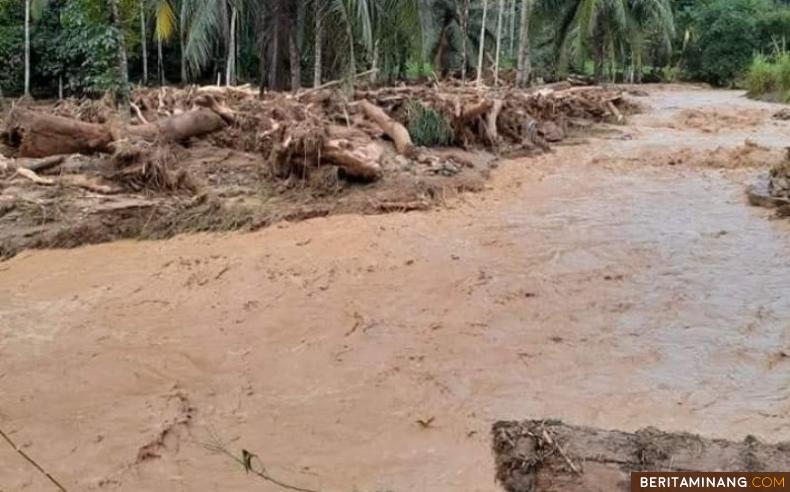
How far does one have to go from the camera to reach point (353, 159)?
8.52m

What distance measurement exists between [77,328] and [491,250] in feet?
12.3

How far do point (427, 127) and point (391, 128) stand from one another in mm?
710

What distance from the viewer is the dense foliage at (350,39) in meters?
13.9

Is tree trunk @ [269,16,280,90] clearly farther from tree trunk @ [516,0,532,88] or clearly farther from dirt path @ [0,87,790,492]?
tree trunk @ [516,0,532,88]

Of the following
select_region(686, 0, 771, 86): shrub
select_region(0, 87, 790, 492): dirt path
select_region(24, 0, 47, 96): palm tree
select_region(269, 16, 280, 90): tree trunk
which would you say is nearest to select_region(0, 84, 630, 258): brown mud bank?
select_region(0, 87, 790, 492): dirt path

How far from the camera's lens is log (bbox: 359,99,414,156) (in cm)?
990

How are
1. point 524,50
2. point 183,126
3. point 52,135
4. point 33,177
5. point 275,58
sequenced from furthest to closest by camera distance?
point 524,50 → point 275,58 → point 183,126 → point 52,135 → point 33,177

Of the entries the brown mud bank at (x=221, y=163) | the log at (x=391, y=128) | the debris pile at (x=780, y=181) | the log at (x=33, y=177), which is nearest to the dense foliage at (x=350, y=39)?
the brown mud bank at (x=221, y=163)

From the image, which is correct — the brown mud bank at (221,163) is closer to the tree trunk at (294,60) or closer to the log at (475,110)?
the log at (475,110)

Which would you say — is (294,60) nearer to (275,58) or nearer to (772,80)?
(275,58)

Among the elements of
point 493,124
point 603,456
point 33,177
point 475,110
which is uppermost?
point 475,110

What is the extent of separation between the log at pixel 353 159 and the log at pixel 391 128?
1169mm

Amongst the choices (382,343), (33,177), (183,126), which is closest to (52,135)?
(33,177)

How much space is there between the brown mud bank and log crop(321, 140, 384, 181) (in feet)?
0.06
